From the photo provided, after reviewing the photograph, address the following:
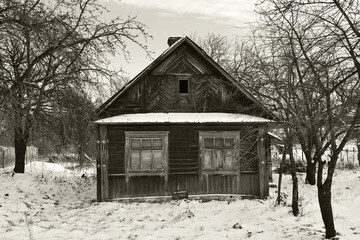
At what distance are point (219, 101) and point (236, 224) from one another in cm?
542

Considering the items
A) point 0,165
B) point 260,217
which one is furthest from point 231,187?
point 0,165

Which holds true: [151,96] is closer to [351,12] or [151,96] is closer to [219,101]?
[219,101]

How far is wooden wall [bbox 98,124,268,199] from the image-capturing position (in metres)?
12.7

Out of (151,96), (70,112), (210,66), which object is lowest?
(70,112)

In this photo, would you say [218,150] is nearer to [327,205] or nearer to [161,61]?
[161,61]

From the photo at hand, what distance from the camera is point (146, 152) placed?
12805 mm

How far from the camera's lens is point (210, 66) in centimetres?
1330

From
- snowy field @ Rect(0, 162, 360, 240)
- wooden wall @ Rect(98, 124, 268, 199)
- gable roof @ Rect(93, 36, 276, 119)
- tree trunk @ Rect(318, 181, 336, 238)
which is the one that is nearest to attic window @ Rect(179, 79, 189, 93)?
gable roof @ Rect(93, 36, 276, 119)

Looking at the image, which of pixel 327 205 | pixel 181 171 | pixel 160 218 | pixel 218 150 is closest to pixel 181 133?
pixel 181 171

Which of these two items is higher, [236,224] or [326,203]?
[326,203]

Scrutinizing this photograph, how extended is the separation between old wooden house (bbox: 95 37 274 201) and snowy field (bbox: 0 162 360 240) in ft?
2.80

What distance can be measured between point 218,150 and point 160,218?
12.8ft

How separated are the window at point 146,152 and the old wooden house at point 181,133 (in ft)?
0.12

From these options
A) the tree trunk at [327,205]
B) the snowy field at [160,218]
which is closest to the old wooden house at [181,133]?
the snowy field at [160,218]
